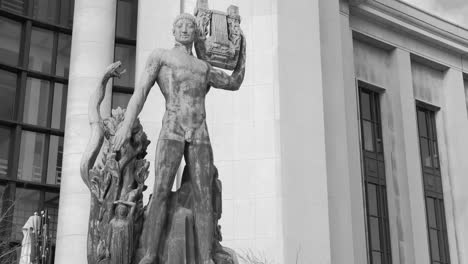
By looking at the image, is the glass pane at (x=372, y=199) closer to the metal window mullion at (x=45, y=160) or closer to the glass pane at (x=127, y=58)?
the glass pane at (x=127, y=58)

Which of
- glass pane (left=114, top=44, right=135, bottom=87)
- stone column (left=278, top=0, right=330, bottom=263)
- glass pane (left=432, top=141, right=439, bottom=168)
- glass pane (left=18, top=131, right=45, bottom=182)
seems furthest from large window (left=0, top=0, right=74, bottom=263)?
glass pane (left=432, top=141, right=439, bottom=168)

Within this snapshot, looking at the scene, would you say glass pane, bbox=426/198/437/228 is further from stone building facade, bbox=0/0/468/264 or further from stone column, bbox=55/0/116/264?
stone column, bbox=55/0/116/264

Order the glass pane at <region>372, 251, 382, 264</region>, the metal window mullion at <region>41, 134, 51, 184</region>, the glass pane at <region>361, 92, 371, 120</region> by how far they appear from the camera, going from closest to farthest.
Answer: the metal window mullion at <region>41, 134, 51, 184</region>, the glass pane at <region>372, 251, 382, 264</region>, the glass pane at <region>361, 92, 371, 120</region>

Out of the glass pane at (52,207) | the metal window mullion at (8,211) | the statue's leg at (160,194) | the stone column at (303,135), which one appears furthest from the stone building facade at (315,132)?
the statue's leg at (160,194)

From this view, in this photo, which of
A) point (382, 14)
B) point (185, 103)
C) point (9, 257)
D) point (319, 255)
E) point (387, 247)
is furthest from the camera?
point (382, 14)

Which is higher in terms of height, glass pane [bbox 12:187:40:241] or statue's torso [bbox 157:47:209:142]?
glass pane [bbox 12:187:40:241]

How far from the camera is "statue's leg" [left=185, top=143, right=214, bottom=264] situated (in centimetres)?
903

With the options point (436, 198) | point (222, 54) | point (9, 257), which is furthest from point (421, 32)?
point (222, 54)

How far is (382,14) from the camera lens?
37000 mm

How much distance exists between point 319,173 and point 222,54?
1746 cm

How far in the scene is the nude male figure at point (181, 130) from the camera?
9.04 metres

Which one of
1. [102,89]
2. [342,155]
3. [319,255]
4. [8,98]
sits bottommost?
[319,255]

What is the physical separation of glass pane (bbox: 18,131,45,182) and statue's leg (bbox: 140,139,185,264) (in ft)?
80.4

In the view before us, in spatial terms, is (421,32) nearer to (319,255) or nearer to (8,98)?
(319,255)
